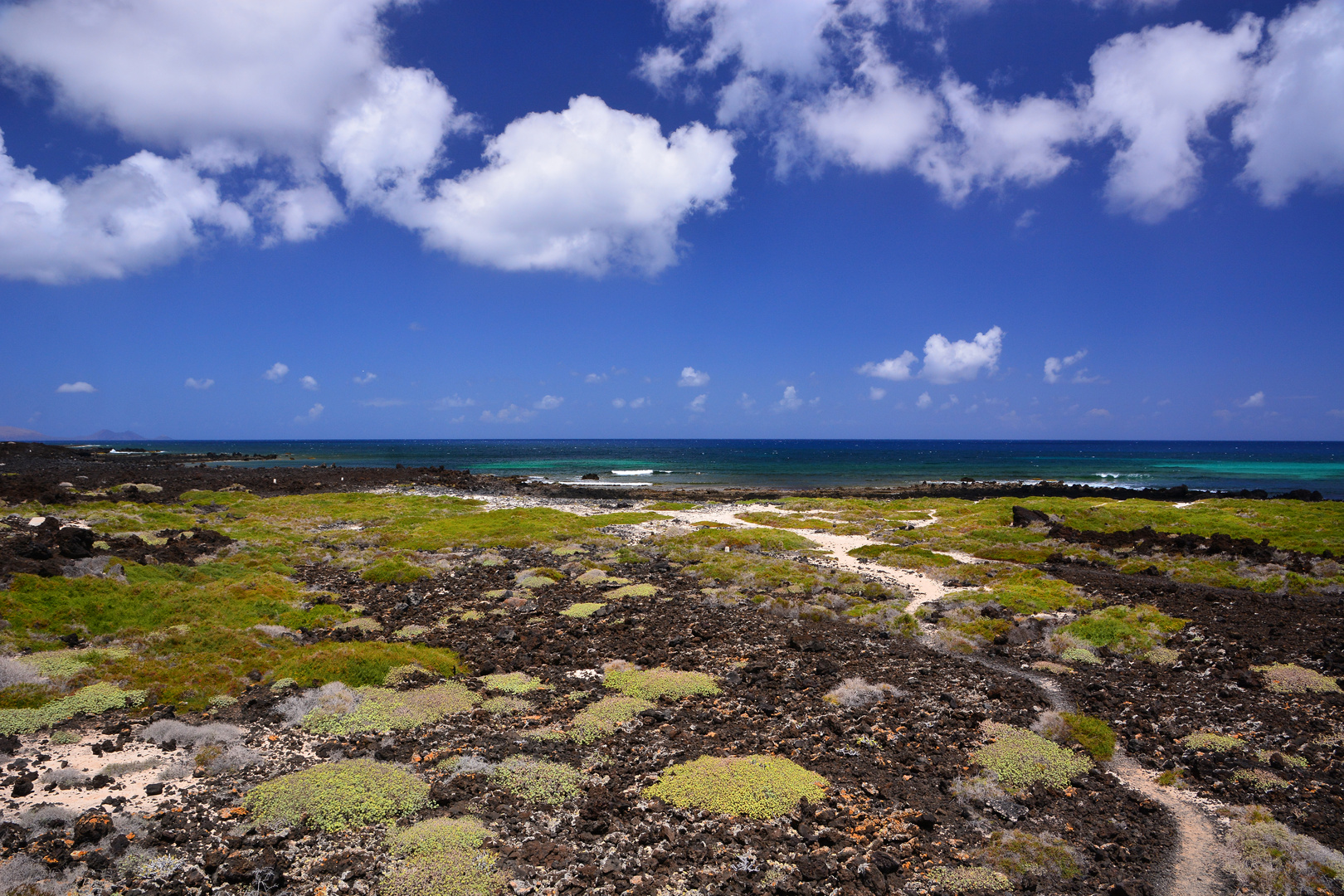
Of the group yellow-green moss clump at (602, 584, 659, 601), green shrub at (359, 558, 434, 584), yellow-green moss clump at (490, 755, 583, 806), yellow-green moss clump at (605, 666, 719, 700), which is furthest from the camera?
green shrub at (359, 558, 434, 584)

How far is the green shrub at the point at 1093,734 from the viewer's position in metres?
9.45

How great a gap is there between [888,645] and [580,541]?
16018 mm

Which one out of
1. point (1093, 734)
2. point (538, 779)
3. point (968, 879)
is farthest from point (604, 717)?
point (1093, 734)

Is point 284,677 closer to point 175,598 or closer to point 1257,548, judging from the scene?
point 175,598

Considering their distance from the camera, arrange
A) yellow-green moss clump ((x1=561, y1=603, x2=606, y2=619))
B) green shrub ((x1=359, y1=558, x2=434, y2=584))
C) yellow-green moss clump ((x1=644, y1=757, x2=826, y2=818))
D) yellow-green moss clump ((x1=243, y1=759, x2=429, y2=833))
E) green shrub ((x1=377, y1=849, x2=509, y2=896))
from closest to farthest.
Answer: green shrub ((x1=377, y1=849, x2=509, y2=896))
yellow-green moss clump ((x1=243, y1=759, x2=429, y2=833))
yellow-green moss clump ((x1=644, y1=757, x2=826, y2=818))
yellow-green moss clump ((x1=561, y1=603, x2=606, y2=619))
green shrub ((x1=359, y1=558, x2=434, y2=584))

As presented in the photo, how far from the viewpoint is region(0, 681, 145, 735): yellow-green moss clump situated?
8.66 metres

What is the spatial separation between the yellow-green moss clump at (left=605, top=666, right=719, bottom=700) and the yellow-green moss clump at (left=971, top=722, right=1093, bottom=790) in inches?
183

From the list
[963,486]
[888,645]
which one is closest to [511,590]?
[888,645]

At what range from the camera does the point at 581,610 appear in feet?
54.6

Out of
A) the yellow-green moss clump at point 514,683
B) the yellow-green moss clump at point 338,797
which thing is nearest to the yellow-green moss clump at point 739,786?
the yellow-green moss clump at point 338,797

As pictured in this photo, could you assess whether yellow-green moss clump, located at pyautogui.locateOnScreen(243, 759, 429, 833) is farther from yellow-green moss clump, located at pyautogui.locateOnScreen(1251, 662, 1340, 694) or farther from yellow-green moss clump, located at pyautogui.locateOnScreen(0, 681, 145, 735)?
yellow-green moss clump, located at pyautogui.locateOnScreen(1251, 662, 1340, 694)

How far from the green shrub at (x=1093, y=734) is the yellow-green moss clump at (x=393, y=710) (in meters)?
10.3

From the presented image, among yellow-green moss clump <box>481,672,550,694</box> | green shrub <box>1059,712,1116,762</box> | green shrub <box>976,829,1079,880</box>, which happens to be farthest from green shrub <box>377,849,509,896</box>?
green shrub <box>1059,712,1116,762</box>

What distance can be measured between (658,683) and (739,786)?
3640 millimetres
